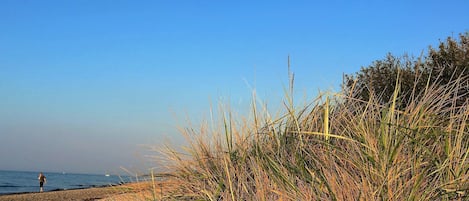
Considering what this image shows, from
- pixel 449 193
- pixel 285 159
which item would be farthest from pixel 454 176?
pixel 285 159

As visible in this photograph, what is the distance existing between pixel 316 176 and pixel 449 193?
92 centimetres

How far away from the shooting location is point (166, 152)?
5453mm

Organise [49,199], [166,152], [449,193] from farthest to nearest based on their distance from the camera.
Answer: [49,199], [166,152], [449,193]

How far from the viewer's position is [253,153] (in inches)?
186

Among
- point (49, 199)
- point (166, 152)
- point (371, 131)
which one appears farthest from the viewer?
point (49, 199)

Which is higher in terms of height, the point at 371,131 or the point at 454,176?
the point at 371,131

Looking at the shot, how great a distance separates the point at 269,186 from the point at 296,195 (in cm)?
41

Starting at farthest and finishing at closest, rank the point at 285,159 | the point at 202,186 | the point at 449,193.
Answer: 1. the point at 202,186
2. the point at 285,159
3. the point at 449,193

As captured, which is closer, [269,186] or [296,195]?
[296,195]

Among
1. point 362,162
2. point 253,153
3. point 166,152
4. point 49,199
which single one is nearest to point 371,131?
point 362,162

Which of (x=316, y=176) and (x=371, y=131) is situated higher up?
(x=371, y=131)

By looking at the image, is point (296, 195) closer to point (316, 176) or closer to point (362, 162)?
point (316, 176)

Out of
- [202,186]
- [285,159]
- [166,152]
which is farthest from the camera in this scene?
[166,152]

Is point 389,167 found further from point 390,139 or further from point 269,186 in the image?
point 269,186
